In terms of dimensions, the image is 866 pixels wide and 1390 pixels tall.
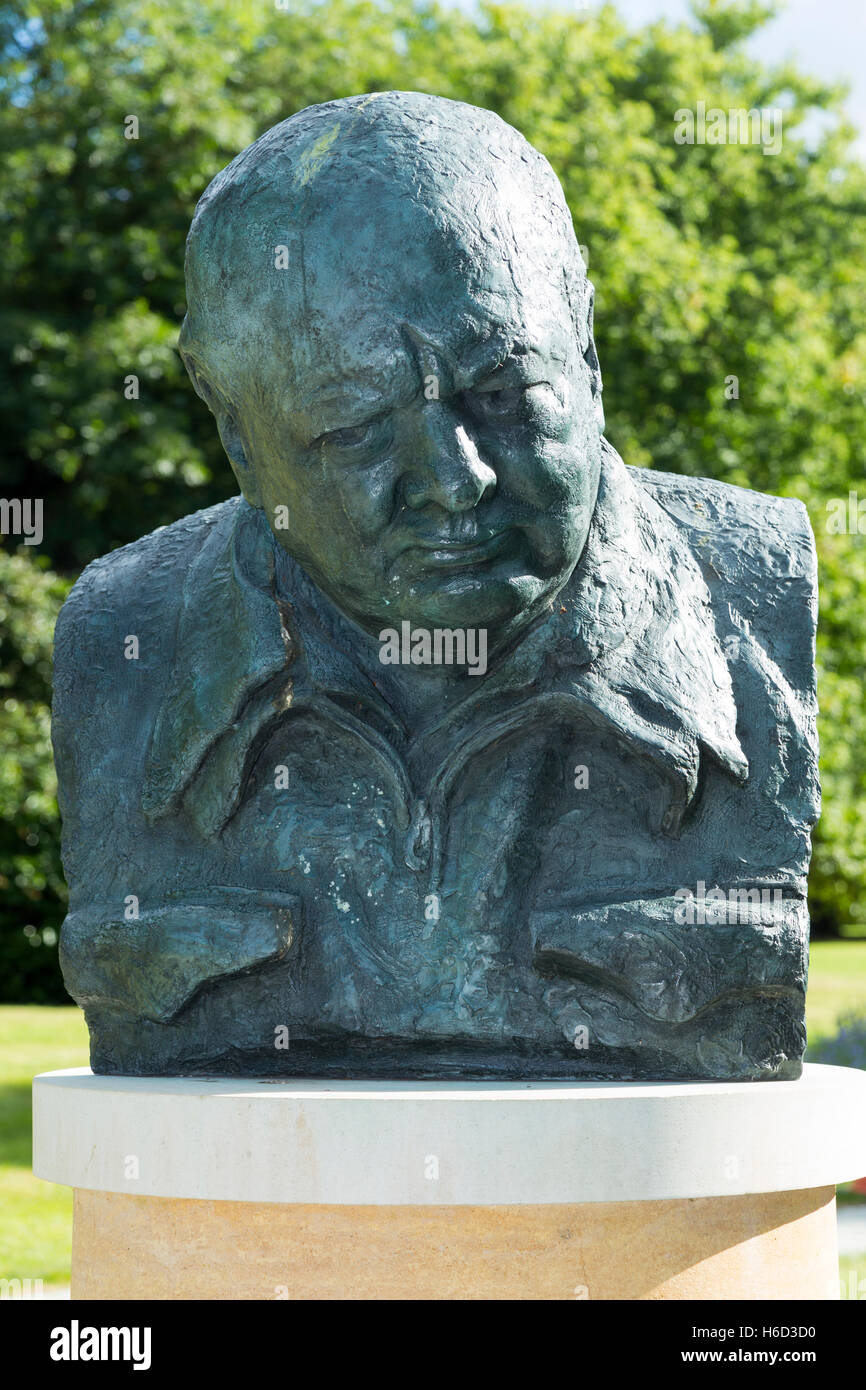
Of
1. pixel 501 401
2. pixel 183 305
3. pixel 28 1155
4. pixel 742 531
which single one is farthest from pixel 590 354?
pixel 183 305

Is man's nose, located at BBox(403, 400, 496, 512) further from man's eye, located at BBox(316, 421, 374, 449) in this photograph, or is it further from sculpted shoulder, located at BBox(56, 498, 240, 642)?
sculpted shoulder, located at BBox(56, 498, 240, 642)

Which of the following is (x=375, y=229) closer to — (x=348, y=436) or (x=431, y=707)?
(x=348, y=436)

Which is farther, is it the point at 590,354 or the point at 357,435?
the point at 590,354

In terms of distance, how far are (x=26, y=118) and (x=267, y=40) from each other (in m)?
2.72

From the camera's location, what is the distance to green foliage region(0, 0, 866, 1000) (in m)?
12.2

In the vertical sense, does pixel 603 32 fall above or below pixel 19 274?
above

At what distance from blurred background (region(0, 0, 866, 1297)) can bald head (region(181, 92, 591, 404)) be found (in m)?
6.61

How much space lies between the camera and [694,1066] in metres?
3.45

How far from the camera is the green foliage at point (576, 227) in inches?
479

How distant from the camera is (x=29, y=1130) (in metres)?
9.36

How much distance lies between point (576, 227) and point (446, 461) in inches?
458

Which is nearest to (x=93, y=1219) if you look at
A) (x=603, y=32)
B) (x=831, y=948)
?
(x=603, y=32)

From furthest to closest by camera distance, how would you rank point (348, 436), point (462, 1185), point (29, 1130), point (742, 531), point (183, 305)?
point (183, 305)
point (29, 1130)
point (742, 531)
point (348, 436)
point (462, 1185)

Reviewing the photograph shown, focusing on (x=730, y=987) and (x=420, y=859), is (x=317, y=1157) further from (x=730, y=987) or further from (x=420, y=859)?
(x=730, y=987)
